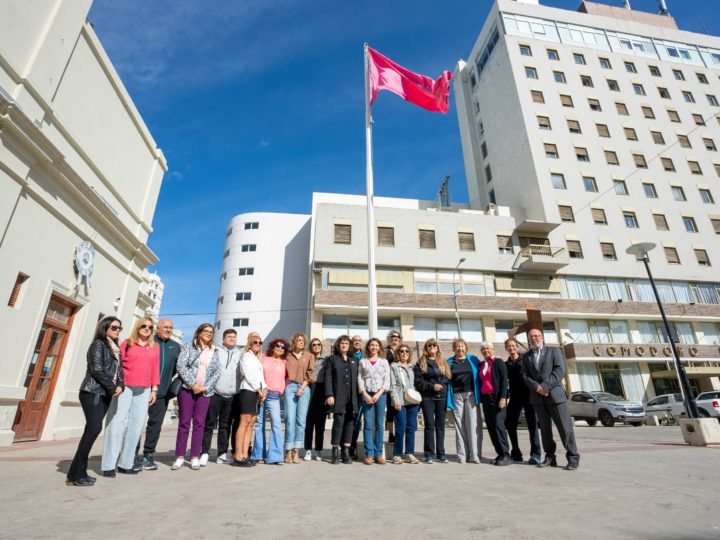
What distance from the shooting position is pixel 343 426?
20.2 feet

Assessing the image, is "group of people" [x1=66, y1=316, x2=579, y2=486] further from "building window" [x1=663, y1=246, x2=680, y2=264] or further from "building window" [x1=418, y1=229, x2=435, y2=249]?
"building window" [x1=663, y1=246, x2=680, y2=264]

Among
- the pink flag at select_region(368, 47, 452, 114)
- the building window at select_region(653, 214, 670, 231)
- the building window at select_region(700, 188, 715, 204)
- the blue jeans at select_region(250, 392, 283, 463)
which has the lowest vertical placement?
the blue jeans at select_region(250, 392, 283, 463)

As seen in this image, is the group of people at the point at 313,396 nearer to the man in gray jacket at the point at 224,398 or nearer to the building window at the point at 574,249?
the man in gray jacket at the point at 224,398

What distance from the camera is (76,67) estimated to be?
1023cm

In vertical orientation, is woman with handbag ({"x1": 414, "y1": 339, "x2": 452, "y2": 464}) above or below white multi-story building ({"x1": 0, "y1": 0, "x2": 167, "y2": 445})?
below

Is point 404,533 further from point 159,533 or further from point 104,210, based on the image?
point 104,210

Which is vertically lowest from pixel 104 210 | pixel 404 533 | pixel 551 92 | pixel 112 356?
pixel 404 533

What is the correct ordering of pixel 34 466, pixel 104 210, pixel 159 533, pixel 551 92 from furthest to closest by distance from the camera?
pixel 551 92, pixel 104 210, pixel 34 466, pixel 159 533

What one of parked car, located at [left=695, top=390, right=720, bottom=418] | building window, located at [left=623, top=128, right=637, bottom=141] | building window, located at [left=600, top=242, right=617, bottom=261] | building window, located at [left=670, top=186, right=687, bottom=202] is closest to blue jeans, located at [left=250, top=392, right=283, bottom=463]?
parked car, located at [left=695, top=390, right=720, bottom=418]

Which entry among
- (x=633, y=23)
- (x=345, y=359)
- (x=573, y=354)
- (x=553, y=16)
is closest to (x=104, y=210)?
(x=345, y=359)

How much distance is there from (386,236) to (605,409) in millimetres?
16569

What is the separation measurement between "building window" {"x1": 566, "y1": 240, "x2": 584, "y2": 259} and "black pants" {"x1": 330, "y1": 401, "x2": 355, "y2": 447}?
93.2ft

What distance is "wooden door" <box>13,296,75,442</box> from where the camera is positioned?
8.82 m

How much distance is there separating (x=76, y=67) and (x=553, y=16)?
42.3 meters
